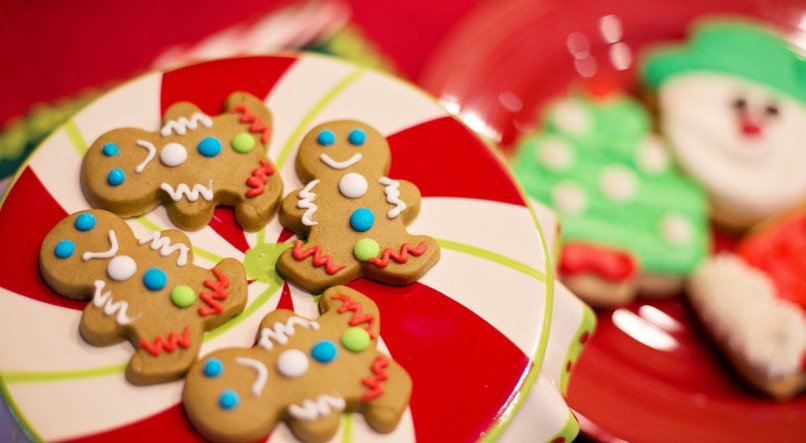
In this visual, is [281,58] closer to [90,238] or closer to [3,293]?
[90,238]

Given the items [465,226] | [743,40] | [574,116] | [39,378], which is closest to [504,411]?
[465,226]

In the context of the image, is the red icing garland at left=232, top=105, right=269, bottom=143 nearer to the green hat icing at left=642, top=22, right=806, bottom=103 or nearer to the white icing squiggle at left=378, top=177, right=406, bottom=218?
the white icing squiggle at left=378, top=177, right=406, bottom=218

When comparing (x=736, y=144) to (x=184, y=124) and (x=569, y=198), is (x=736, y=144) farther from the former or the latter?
(x=184, y=124)

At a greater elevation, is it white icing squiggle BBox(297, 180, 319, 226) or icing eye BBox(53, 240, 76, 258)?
white icing squiggle BBox(297, 180, 319, 226)

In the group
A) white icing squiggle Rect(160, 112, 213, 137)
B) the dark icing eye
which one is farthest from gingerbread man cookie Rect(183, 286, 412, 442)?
the dark icing eye

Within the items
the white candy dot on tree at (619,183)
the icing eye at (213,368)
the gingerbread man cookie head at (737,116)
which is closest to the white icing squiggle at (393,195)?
the icing eye at (213,368)

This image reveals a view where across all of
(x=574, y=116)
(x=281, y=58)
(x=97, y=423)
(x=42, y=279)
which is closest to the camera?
(x=97, y=423)

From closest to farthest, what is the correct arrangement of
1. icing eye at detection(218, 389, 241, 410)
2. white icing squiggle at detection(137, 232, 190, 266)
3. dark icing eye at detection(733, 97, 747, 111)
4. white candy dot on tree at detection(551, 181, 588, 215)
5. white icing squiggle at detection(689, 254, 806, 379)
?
icing eye at detection(218, 389, 241, 410) → white icing squiggle at detection(137, 232, 190, 266) → white icing squiggle at detection(689, 254, 806, 379) → white candy dot on tree at detection(551, 181, 588, 215) → dark icing eye at detection(733, 97, 747, 111)

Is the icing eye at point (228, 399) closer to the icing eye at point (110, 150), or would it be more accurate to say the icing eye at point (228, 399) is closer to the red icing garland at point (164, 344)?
the red icing garland at point (164, 344)
